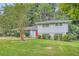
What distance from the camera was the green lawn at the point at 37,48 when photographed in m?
3.86

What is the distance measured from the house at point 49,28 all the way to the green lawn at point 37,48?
0.11 metres

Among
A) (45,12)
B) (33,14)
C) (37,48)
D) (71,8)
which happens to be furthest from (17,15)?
(71,8)

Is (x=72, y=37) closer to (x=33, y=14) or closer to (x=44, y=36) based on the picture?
(x=44, y=36)

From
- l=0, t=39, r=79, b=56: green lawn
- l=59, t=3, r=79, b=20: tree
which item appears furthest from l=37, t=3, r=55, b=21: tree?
l=0, t=39, r=79, b=56: green lawn

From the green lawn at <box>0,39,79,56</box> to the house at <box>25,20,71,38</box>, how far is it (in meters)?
0.11

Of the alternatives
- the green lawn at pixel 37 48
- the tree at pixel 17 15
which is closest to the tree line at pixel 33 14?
the tree at pixel 17 15

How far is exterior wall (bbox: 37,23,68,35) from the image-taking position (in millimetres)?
3848

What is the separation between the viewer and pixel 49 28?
387 cm

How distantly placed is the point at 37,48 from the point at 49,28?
27cm

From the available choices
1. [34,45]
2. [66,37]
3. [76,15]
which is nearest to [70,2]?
[76,15]

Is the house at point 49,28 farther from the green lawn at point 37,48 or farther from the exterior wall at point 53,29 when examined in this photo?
the green lawn at point 37,48

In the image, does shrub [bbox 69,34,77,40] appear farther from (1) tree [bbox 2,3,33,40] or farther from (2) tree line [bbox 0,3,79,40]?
(1) tree [bbox 2,3,33,40]

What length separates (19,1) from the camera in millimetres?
3857

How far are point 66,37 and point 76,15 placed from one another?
282 mm
